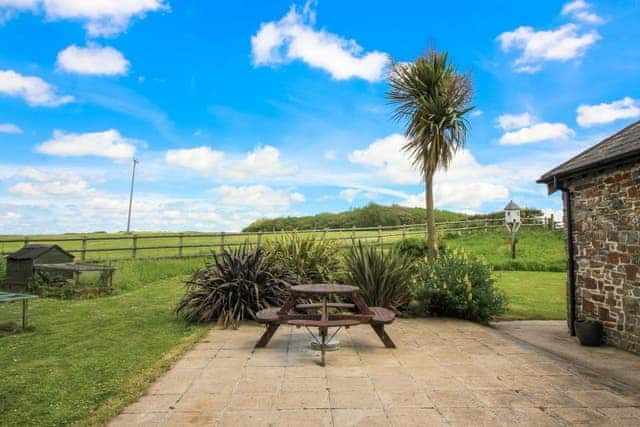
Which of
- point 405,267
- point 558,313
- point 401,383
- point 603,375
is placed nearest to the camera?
point 401,383

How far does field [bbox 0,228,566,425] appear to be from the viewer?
12.0 feet

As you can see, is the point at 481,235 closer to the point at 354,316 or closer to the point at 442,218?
the point at 442,218

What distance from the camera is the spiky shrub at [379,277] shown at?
7793mm

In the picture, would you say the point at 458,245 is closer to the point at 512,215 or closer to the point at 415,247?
the point at 512,215

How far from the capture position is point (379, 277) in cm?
783

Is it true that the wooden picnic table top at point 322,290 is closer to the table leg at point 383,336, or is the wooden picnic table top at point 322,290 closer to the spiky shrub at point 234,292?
the table leg at point 383,336

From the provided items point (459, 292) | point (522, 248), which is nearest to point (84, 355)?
point (459, 292)

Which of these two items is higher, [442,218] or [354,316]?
[442,218]

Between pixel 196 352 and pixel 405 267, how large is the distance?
14.5 ft

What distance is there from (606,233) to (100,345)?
6.77m

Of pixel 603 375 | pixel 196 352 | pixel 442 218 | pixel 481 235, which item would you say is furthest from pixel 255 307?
pixel 442 218

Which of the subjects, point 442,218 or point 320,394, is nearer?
point 320,394

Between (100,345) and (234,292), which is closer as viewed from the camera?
(100,345)

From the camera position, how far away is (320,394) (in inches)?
150
